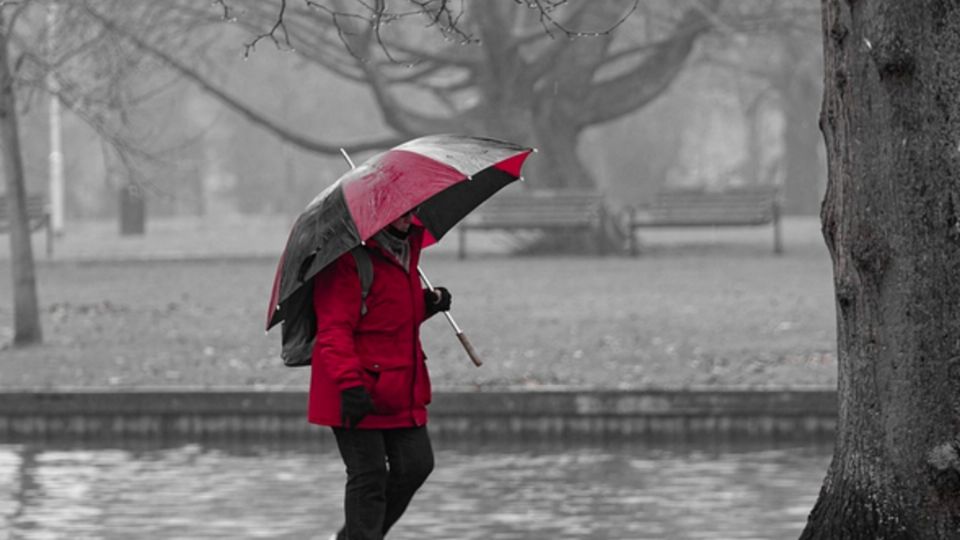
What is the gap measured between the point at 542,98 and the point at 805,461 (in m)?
17.2

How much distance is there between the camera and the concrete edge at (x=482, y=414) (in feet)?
44.4

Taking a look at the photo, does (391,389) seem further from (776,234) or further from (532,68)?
(532,68)

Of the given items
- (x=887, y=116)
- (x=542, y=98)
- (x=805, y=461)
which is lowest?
(x=805, y=461)

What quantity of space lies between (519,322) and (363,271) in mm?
11059

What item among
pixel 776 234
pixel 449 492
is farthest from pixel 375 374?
pixel 776 234

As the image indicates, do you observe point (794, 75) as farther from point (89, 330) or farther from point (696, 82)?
point (89, 330)

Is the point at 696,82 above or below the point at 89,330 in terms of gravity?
above

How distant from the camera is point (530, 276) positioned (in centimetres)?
2436

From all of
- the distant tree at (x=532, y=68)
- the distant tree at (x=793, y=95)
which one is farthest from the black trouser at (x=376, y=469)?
the distant tree at (x=793, y=95)

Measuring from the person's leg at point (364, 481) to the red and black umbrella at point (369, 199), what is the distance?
1.69 ft

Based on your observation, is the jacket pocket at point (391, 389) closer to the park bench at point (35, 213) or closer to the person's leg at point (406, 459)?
the person's leg at point (406, 459)

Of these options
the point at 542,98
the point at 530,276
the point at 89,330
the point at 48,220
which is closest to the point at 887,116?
the point at 89,330

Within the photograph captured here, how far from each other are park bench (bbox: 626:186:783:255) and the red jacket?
20.3m

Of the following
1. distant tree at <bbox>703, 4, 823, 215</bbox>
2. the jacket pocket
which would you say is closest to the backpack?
the jacket pocket
